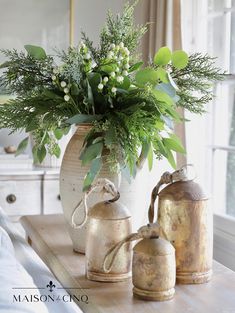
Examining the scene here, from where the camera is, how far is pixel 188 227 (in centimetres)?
118

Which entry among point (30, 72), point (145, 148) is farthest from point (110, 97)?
point (30, 72)

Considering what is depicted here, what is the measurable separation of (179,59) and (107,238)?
47cm

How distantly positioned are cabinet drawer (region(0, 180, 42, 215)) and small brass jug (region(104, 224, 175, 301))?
1.76 metres

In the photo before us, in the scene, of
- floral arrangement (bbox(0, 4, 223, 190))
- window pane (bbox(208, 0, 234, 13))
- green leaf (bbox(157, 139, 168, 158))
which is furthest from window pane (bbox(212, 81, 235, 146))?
green leaf (bbox(157, 139, 168, 158))

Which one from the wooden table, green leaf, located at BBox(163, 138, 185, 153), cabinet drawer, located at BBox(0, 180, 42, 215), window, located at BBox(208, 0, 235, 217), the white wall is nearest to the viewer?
the wooden table

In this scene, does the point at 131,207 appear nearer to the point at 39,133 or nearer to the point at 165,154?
the point at 165,154

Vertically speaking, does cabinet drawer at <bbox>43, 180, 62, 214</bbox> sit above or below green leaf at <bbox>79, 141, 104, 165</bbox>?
below

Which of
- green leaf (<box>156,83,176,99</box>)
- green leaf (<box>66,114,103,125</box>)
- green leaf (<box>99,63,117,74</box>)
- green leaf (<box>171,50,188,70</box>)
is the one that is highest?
green leaf (<box>171,50,188,70</box>)

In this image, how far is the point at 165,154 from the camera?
138 cm

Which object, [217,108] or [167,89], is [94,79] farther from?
[217,108]

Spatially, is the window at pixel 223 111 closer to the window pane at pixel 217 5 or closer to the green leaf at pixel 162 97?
the window pane at pixel 217 5

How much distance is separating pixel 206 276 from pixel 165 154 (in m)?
0.33

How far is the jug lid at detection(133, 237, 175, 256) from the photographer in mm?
1062

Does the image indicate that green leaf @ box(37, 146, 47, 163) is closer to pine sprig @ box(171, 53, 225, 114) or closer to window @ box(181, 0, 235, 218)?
pine sprig @ box(171, 53, 225, 114)
